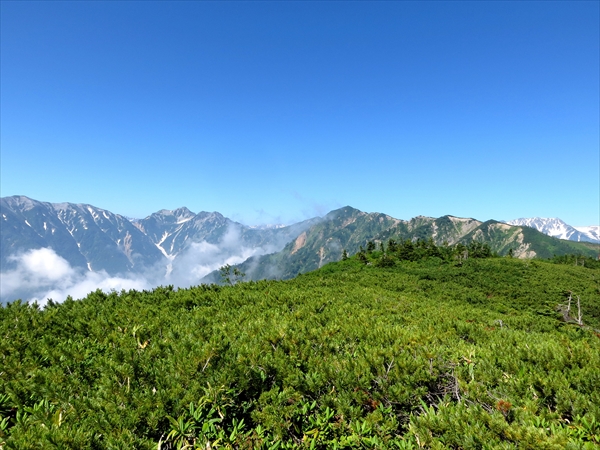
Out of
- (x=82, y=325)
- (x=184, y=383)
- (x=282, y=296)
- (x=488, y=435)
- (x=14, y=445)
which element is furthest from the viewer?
(x=282, y=296)

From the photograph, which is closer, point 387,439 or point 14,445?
point 14,445

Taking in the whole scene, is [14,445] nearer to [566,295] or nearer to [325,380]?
[325,380]

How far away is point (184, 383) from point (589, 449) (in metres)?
5.21

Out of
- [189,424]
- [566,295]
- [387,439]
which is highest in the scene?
[189,424]

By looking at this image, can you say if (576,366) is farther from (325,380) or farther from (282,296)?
(282,296)

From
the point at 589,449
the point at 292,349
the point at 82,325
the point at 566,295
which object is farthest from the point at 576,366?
the point at 566,295

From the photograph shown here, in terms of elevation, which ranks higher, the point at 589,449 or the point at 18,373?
the point at 589,449

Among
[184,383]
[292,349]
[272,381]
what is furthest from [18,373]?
[292,349]

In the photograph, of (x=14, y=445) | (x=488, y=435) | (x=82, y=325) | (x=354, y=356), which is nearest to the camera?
(x=14, y=445)

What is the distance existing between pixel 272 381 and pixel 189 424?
175 cm

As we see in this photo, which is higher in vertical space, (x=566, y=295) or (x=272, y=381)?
(x=272, y=381)

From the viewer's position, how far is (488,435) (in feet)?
11.8

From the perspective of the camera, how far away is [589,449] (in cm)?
319

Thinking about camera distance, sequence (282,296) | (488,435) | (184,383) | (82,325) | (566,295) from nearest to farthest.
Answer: (488,435) < (184,383) < (82,325) < (282,296) < (566,295)
